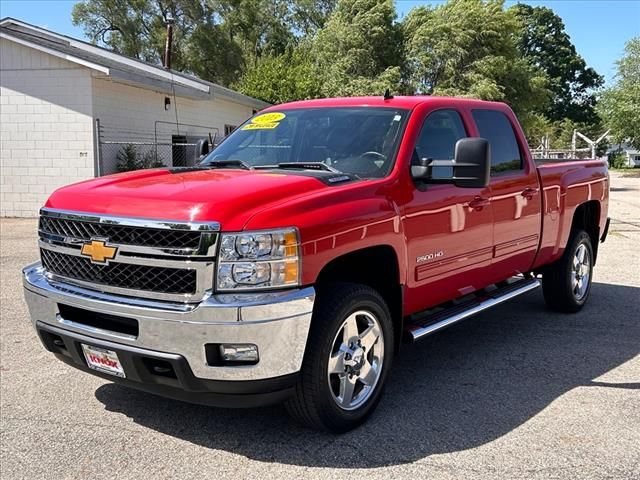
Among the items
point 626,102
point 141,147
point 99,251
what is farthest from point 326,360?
point 626,102

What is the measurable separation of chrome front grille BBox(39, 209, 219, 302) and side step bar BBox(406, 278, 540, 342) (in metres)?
1.69

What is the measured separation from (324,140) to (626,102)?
38.5 metres

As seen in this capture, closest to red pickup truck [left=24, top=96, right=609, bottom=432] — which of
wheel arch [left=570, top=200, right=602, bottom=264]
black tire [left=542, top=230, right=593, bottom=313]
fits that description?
black tire [left=542, top=230, right=593, bottom=313]

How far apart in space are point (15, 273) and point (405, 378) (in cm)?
617

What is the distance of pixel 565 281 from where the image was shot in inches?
258

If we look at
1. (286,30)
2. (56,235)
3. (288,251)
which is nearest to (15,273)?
(56,235)

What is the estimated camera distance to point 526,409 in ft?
14.0

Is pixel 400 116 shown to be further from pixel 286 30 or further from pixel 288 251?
pixel 286 30

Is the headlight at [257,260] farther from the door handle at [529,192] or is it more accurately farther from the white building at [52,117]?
the white building at [52,117]

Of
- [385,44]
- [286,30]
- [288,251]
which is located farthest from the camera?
[286,30]

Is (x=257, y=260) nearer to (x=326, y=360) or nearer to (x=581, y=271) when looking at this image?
(x=326, y=360)

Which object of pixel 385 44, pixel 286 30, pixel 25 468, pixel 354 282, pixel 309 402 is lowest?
pixel 25 468

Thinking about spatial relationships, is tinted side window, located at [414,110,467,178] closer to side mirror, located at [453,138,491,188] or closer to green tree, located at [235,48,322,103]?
side mirror, located at [453,138,491,188]

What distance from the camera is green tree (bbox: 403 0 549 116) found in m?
26.8
